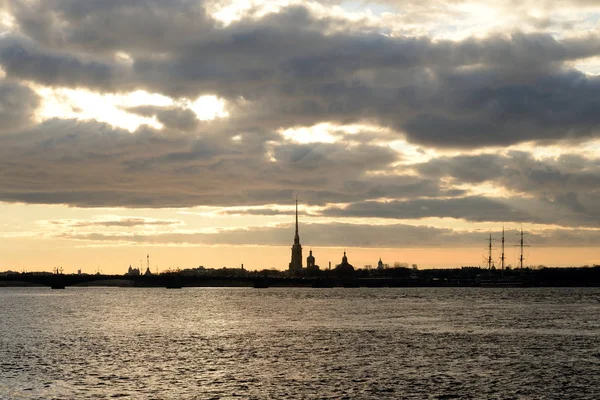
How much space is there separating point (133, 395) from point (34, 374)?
1473 cm

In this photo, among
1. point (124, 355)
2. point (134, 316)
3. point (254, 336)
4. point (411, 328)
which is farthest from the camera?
point (134, 316)

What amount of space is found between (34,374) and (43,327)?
57106 millimetres

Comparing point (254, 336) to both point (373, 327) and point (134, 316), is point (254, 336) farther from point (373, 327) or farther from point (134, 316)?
point (134, 316)

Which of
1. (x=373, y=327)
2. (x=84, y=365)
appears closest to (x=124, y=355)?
(x=84, y=365)

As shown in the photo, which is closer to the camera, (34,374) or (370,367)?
(34,374)

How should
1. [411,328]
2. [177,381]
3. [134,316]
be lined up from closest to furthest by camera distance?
[177,381], [411,328], [134,316]

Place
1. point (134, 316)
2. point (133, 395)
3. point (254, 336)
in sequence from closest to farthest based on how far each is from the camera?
point (133, 395) → point (254, 336) → point (134, 316)

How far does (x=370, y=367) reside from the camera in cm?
7225

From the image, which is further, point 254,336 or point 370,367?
point 254,336

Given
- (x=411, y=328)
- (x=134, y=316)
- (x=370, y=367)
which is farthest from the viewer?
(x=134, y=316)

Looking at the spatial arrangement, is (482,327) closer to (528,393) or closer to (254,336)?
(254,336)

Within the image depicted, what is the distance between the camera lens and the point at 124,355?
82250 mm

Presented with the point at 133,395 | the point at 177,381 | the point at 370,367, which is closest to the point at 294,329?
the point at 370,367

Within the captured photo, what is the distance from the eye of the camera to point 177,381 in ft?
211
